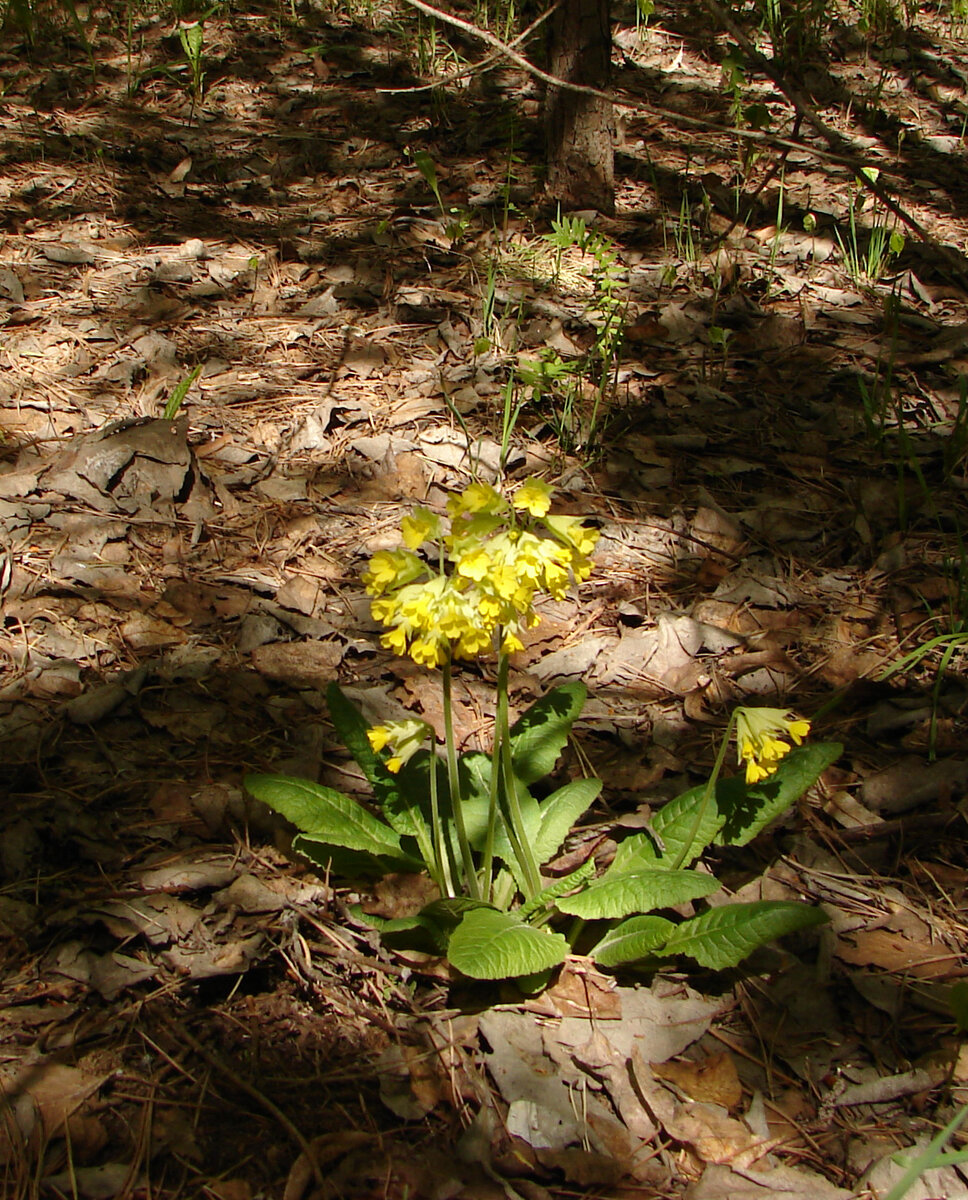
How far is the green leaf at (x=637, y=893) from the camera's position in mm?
1778

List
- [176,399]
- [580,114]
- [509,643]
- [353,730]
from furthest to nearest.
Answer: [580,114] → [176,399] → [353,730] → [509,643]

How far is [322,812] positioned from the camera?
1929 mm

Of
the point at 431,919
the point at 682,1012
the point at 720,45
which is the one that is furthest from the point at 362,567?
the point at 720,45

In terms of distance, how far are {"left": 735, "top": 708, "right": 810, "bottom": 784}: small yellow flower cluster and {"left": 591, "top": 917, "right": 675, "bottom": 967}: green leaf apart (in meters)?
0.31

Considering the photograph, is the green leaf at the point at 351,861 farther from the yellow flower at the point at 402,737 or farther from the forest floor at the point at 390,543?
the yellow flower at the point at 402,737

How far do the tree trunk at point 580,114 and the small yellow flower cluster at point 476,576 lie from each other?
304cm

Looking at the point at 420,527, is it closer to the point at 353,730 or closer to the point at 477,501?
the point at 477,501

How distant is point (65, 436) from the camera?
307cm

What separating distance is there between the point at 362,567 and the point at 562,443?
83 centimetres

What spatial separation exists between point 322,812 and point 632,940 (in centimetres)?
63

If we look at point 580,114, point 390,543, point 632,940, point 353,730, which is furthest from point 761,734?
point 580,114

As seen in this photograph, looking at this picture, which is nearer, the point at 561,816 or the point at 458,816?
the point at 458,816

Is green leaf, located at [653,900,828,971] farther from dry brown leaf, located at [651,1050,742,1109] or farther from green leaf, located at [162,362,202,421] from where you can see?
green leaf, located at [162,362,202,421]

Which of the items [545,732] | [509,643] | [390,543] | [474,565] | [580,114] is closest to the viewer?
[474,565]
